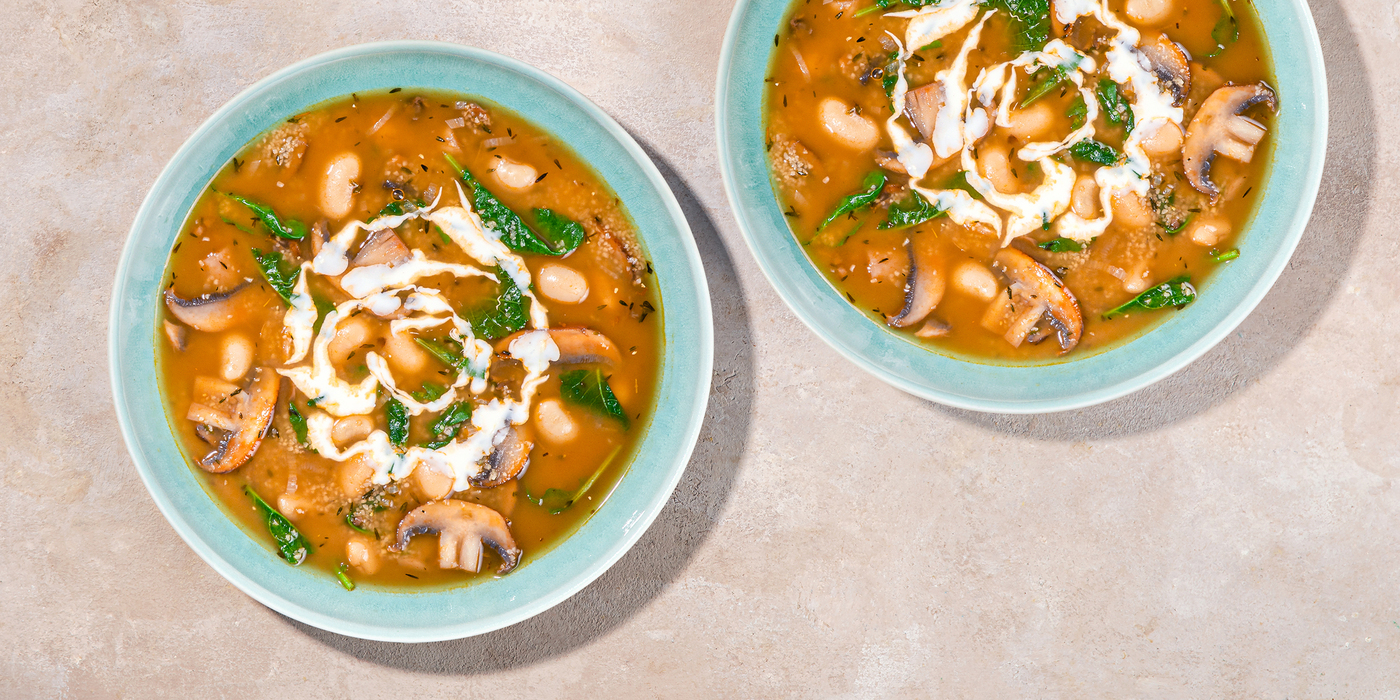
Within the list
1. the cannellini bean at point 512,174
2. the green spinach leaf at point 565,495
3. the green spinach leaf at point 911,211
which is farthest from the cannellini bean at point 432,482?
the green spinach leaf at point 911,211

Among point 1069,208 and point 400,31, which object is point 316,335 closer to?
point 400,31

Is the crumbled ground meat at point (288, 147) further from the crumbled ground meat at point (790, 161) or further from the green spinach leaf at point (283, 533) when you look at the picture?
the crumbled ground meat at point (790, 161)

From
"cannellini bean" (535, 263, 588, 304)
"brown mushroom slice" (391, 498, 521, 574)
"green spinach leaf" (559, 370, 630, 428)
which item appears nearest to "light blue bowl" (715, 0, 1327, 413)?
"cannellini bean" (535, 263, 588, 304)

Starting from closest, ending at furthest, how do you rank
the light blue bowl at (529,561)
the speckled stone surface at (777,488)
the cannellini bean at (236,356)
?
1. the light blue bowl at (529,561)
2. the cannellini bean at (236,356)
3. the speckled stone surface at (777,488)

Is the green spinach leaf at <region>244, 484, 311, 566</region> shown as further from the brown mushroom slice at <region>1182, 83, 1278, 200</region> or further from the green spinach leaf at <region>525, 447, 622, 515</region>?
the brown mushroom slice at <region>1182, 83, 1278, 200</region>

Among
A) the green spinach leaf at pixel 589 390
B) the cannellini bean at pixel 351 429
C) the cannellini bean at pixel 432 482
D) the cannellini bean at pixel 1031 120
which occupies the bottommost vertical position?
the cannellini bean at pixel 432 482

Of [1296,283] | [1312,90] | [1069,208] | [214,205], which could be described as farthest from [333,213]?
[1296,283]
